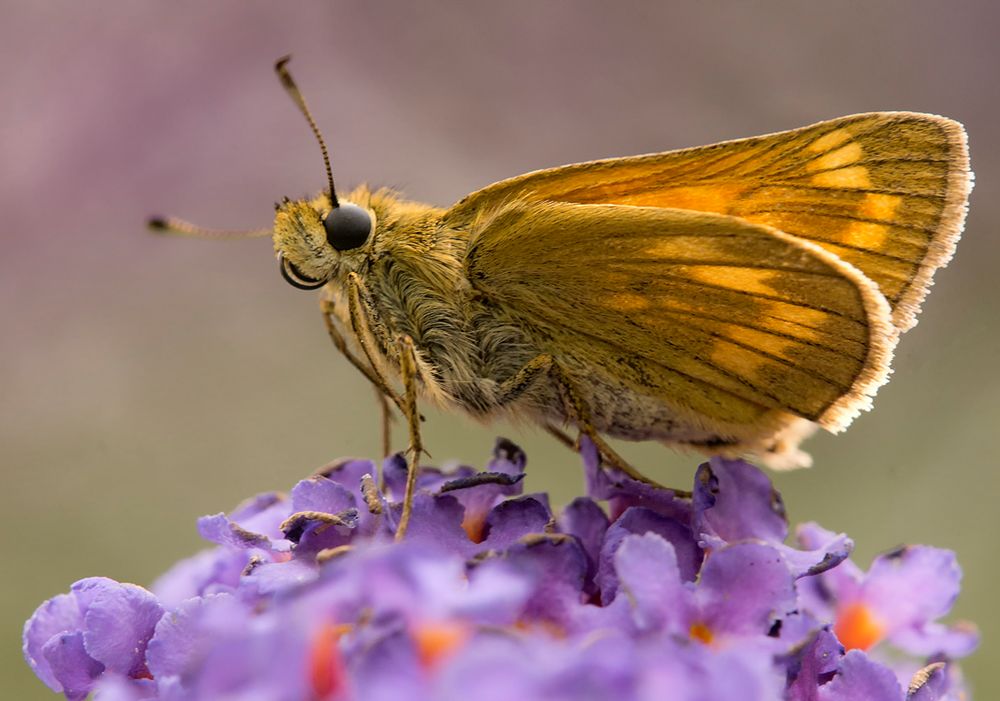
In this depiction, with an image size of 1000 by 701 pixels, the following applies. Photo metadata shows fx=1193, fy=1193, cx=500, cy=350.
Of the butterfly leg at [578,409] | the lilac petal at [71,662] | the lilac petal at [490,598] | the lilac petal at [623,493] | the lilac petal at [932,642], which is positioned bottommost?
the lilac petal at [490,598]

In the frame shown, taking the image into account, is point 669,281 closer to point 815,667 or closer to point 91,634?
point 815,667

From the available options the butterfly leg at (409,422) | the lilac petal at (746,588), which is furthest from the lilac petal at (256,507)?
the lilac petal at (746,588)

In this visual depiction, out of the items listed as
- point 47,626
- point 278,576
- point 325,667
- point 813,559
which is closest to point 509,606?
point 325,667

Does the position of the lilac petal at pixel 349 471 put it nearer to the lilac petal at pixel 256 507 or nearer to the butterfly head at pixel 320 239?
the lilac petal at pixel 256 507

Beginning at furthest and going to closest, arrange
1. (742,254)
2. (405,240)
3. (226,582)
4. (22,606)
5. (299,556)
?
(22,606) → (405,240) → (742,254) → (226,582) → (299,556)

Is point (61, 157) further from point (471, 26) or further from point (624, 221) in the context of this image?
point (624, 221)

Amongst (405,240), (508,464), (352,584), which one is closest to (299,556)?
(508,464)
